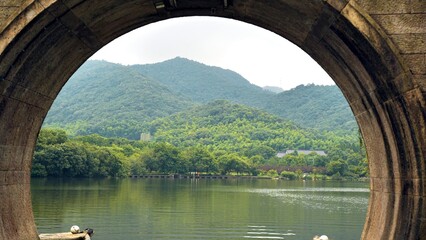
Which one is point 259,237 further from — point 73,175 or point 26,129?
point 73,175

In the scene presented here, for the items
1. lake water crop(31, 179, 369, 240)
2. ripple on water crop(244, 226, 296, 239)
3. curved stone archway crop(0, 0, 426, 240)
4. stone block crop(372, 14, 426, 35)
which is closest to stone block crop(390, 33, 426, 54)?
curved stone archway crop(0, 0, 426, 240)

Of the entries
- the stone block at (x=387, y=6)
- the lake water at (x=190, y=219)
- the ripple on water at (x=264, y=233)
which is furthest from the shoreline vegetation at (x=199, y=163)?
the stone block at (x=387, y=6)

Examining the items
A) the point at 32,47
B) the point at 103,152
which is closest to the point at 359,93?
the point at 32,47

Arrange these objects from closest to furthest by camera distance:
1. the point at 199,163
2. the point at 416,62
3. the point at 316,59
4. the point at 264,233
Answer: the point at 416,62 → the point at 316,59 → the point at 264,233 → the point at 199,163

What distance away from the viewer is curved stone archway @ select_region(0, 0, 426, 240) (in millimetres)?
8641

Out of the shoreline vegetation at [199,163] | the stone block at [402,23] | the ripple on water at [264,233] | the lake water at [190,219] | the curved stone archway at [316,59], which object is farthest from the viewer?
the shoreline vegetation at [199,163]

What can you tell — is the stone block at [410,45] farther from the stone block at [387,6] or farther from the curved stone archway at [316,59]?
the stone block at [387,6]

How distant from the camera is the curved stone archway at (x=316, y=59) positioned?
8.64 m

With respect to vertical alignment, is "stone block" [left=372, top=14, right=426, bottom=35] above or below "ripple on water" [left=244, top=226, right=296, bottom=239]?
above

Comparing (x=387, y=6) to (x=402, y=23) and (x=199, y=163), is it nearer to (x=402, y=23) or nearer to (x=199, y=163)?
(x=402, y=23)

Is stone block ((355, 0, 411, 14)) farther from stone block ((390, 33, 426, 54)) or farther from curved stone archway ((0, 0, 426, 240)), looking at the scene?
stone block ((390, 33, 426, 54))

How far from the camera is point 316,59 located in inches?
442

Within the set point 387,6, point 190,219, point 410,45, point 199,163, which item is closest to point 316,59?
point 387,6

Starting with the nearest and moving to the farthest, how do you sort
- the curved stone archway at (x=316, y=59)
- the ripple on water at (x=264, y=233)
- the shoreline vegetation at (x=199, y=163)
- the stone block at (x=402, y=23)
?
the curved stone archway at (x=316, y=59) < the stone block at (x=402, y=23) < the ripple on water at (x=264, y=233) < the shoreline vegetation at (x=199, y=163)
